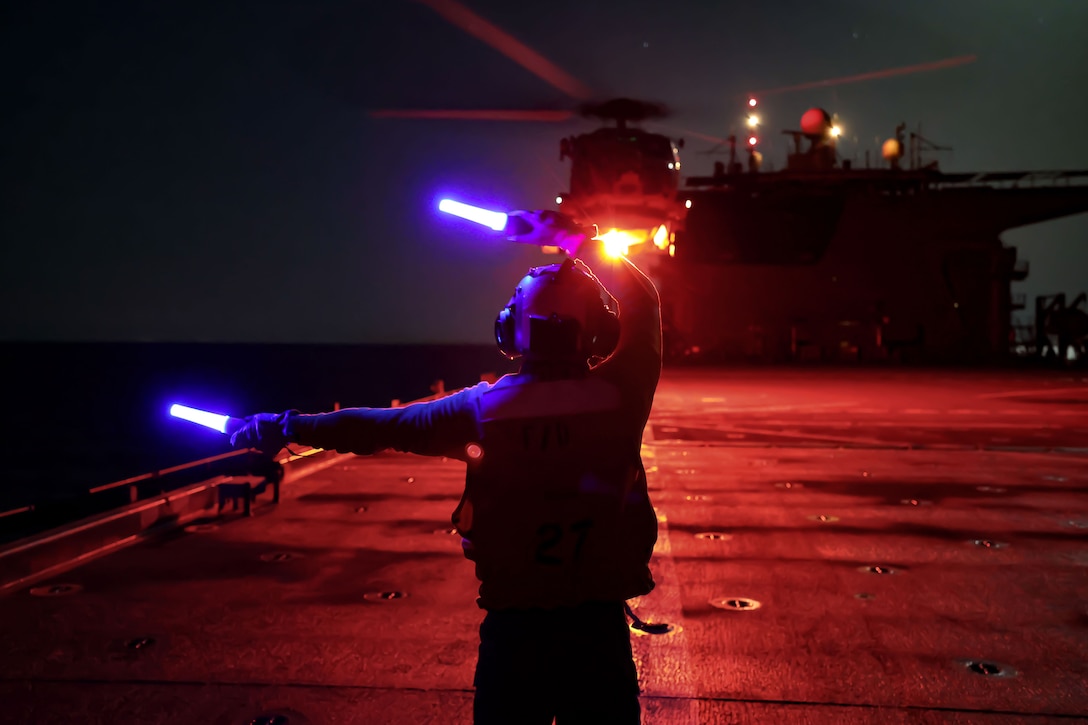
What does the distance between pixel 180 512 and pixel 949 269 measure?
47187 mm

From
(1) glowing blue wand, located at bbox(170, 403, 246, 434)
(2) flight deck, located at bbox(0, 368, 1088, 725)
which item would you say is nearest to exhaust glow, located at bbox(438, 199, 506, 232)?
(1) glowing blue wand, located at bbox(170, 403, 246, 434)

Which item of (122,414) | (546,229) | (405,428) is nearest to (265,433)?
(405,428)

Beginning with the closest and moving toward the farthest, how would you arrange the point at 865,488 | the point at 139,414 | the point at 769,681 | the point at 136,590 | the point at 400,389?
the point at 769,681, the point at 136,590, the point at 865,488, the point at 139,414, the point at 400,389

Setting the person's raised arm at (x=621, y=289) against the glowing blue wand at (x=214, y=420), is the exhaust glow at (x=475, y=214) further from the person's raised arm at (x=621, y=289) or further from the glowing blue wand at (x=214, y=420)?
the glowing blue wand at (x=214, y=420)

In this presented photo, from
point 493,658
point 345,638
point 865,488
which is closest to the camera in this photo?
point 493,658

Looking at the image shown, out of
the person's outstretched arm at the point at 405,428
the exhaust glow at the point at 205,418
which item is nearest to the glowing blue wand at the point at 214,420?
the exhaust glow at the point at 205,418

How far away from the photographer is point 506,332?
2.40m

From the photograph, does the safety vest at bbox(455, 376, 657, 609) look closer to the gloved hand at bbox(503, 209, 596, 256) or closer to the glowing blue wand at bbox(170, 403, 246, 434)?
the gloved hand at bbox(503, 209, 596, 256)

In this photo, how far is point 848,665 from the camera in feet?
13.1

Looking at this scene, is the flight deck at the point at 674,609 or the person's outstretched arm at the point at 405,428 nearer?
the person's outstretched arm at the point at 405,428

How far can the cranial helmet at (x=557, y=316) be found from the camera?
86.7 inches

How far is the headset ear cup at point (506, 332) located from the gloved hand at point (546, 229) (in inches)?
12.0

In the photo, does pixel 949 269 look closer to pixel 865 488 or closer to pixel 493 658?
pixel 865 488

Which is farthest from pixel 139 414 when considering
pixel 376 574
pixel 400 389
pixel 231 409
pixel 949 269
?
pixel 376 574
